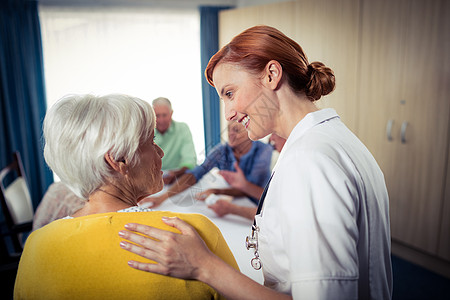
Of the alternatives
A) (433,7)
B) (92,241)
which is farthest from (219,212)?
(433,7)

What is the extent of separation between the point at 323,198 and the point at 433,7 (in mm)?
2086

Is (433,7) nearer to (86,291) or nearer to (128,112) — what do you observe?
(128,112)

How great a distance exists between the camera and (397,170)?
2385 millimetres

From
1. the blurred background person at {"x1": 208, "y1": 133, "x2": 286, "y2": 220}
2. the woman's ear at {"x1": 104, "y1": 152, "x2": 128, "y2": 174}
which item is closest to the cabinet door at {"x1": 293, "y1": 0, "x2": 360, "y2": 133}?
the blurred background person at {"x1": 208, "y1": 133, "x2": 286, "y2": 220}

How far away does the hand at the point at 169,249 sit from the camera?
619 millimetres

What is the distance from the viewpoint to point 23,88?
122 inches

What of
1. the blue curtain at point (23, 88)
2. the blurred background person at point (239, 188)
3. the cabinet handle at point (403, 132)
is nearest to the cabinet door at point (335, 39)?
the cabinet handle at point (403, 132)

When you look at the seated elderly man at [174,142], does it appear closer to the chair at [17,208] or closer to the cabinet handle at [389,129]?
the chair at [17,208]

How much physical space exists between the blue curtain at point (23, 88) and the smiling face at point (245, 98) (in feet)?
8.73

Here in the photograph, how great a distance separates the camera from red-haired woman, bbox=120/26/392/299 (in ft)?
1.85

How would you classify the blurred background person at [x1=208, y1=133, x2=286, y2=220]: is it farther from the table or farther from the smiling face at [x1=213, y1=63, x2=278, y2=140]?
the smiling face at [x1=213, y1=63, x2=278, y2=140]

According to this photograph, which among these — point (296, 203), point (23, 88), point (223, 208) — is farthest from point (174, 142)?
point (23, 88)

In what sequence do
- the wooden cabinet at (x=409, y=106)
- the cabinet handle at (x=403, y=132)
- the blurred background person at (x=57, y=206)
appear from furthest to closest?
the cabinet handle at (x=403, y=132), the wooden cabinet at (x=409, y=106), the blurred background person at (x=57, y=206)

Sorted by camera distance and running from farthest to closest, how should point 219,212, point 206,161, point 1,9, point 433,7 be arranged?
point 1,9, point 433,7, point 219,212, point 206,161
